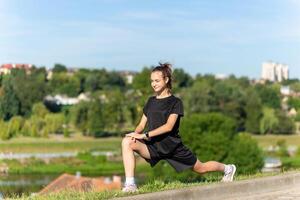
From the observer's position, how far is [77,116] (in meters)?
101

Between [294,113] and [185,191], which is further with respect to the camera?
[294,113]

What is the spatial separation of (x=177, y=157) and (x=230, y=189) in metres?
0.69

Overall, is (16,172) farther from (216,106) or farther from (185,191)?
(185,191)

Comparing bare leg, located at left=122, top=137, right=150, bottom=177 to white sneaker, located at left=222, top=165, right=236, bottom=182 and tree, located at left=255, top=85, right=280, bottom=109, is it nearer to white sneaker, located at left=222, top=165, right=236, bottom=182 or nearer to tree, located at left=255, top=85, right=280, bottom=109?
white sneaker, located at left=222, top=165, right=236, bottom=182

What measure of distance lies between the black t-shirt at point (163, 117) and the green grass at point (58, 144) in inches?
3542

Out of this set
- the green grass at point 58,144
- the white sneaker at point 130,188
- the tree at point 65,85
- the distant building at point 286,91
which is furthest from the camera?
the distant building at point 286,91

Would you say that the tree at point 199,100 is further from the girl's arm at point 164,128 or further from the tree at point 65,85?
the girl's arm at point 164,128

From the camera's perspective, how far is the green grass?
99875 mm

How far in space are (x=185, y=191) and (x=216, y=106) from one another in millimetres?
93469

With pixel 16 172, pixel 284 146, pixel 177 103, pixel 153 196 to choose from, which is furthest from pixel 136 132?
pixel 284 146

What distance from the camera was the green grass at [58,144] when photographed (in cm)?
9988

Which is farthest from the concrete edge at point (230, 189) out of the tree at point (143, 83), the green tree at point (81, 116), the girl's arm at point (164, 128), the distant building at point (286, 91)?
the distant building at point (286, 91)

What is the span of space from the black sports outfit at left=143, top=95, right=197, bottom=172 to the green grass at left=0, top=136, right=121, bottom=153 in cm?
8991

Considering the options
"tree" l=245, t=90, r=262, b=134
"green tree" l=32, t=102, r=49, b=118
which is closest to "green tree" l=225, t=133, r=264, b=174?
"tree" l=245, t=90, r=262, b=134
